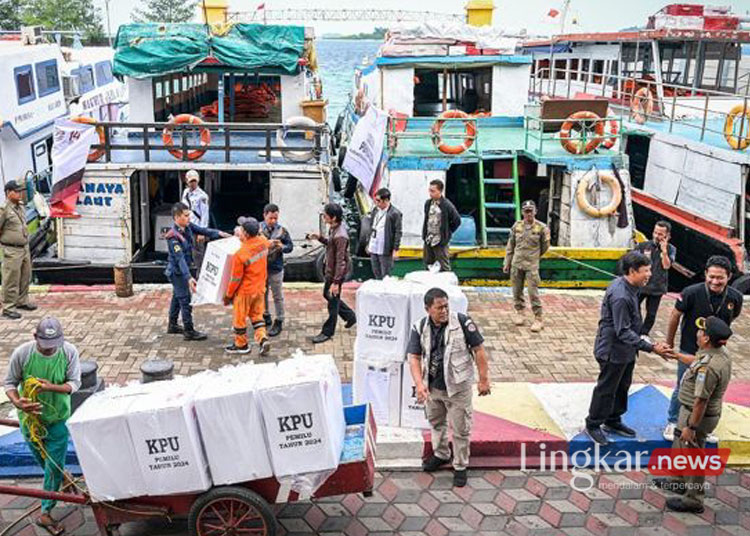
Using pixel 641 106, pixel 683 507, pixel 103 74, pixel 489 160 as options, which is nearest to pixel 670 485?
pixel 683 507

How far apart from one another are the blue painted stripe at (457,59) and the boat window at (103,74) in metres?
13.3

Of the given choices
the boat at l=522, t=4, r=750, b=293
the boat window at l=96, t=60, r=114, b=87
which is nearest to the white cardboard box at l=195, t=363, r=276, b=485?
the boat at l=522, t=4, r=750, b=293

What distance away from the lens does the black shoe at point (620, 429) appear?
6660mm

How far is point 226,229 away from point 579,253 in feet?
22.7

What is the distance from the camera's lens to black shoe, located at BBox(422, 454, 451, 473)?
638 cm

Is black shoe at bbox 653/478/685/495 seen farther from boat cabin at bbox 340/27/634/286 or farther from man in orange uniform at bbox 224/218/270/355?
boat cabin at bbox 340/27/634/286

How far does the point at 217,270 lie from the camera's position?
28.3 feet

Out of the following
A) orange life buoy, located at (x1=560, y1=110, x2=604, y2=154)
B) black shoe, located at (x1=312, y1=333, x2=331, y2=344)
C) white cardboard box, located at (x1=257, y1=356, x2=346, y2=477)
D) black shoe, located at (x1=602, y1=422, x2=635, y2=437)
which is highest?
orange life buoy, located at (x1=560, y1=110, x2=604, y2=154)

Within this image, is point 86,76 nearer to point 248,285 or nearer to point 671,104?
point 671,104

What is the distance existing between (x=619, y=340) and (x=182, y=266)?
5085 mm

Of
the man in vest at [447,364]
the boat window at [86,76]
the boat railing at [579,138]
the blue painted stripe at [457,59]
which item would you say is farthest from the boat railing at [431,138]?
the boat window at [86,76]

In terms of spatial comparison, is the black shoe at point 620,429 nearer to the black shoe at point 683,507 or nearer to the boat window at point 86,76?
the black shoe at point 683,507

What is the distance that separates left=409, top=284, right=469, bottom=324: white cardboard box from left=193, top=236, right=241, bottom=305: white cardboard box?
2.73 meters

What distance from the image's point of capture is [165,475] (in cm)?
501
